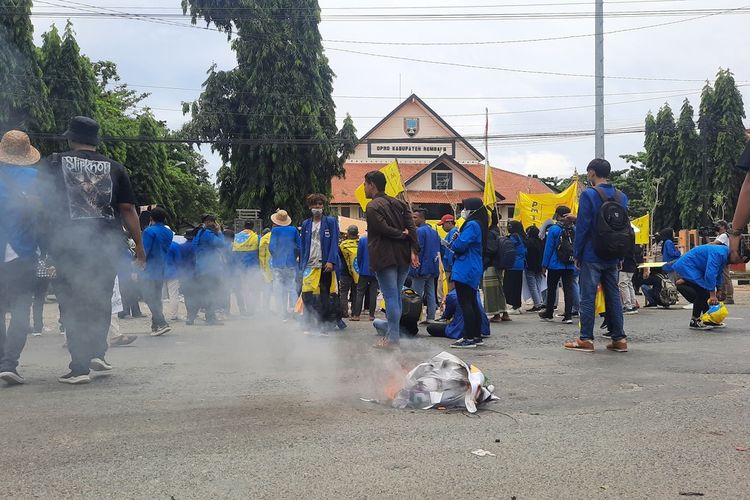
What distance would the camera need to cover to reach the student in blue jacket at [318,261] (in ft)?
28.5

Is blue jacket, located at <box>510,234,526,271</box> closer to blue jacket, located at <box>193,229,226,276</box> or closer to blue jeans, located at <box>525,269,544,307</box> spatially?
blue jeans, located at <box>525,269,544,307</box>

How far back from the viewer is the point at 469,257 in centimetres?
759

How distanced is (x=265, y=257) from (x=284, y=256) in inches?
65.0

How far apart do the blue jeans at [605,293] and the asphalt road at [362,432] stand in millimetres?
496

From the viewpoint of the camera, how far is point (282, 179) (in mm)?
28297

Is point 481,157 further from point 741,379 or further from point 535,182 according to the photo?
point 741,379

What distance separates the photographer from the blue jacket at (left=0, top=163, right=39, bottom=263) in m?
5.30

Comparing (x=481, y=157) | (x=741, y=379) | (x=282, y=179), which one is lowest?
(x=741, y=379)

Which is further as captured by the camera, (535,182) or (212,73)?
(535,182)

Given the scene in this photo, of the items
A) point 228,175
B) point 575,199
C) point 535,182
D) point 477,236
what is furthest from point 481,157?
point 477,236

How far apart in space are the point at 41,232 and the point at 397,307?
11.0ft

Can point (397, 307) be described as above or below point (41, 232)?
below

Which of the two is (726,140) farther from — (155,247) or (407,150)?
(155,247)

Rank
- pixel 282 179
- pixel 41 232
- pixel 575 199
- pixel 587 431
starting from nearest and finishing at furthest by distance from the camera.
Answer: pixel 587 431 < pixel 41 232 < pixel 575 199 < pixel 282 179
